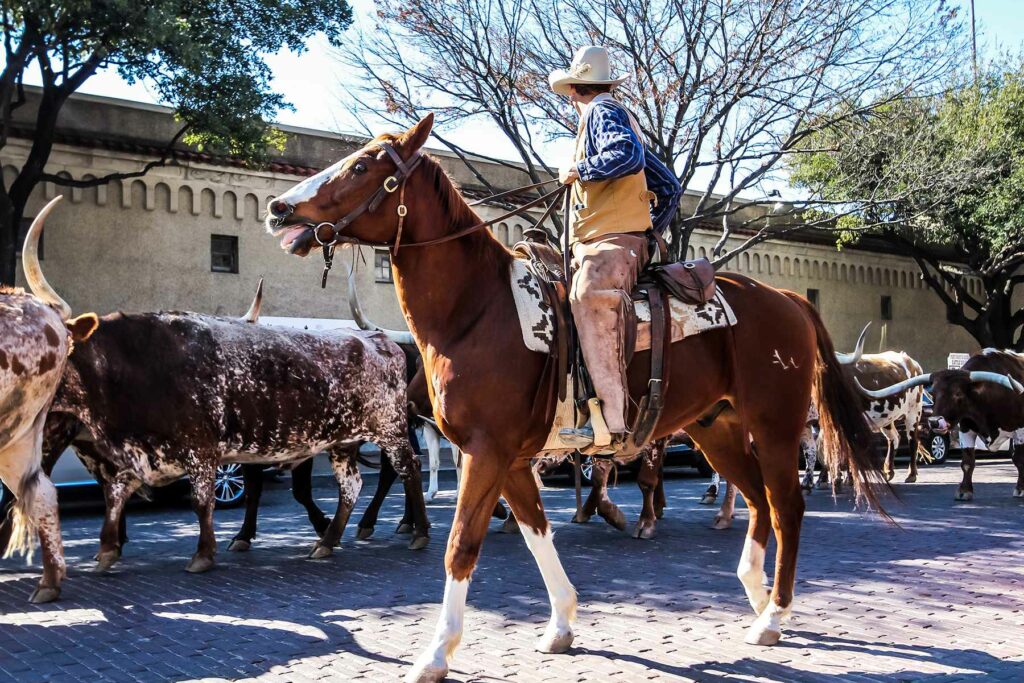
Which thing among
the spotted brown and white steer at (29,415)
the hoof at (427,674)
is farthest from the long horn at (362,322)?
the hoof at (427,674)

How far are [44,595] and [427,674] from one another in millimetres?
3791

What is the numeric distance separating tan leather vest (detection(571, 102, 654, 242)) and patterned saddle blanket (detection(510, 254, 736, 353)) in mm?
427

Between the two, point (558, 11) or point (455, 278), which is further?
point (558, 11)

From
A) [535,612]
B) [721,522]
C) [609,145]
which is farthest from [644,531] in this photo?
[609,145]

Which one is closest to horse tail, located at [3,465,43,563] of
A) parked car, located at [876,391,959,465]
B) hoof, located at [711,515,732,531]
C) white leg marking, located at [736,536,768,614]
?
white leg marking, located at [736,536,768,614]

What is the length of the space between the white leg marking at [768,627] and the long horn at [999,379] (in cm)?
979

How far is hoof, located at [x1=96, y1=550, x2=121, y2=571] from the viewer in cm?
853

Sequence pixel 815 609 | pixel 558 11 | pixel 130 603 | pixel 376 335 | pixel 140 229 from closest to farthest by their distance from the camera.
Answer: pixel 815 609, pixel 130 603, pixel 376 335, pixel 558 11, pixel 140 229

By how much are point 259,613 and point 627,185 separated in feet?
12.2

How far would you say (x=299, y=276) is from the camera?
23500 millimetres

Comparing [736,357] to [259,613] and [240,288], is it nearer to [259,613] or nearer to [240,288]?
[259,613]

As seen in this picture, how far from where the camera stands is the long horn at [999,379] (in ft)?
46.7

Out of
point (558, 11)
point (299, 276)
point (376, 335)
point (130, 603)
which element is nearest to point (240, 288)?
point (299, 276)

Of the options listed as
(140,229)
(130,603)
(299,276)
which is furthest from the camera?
(299,276)
